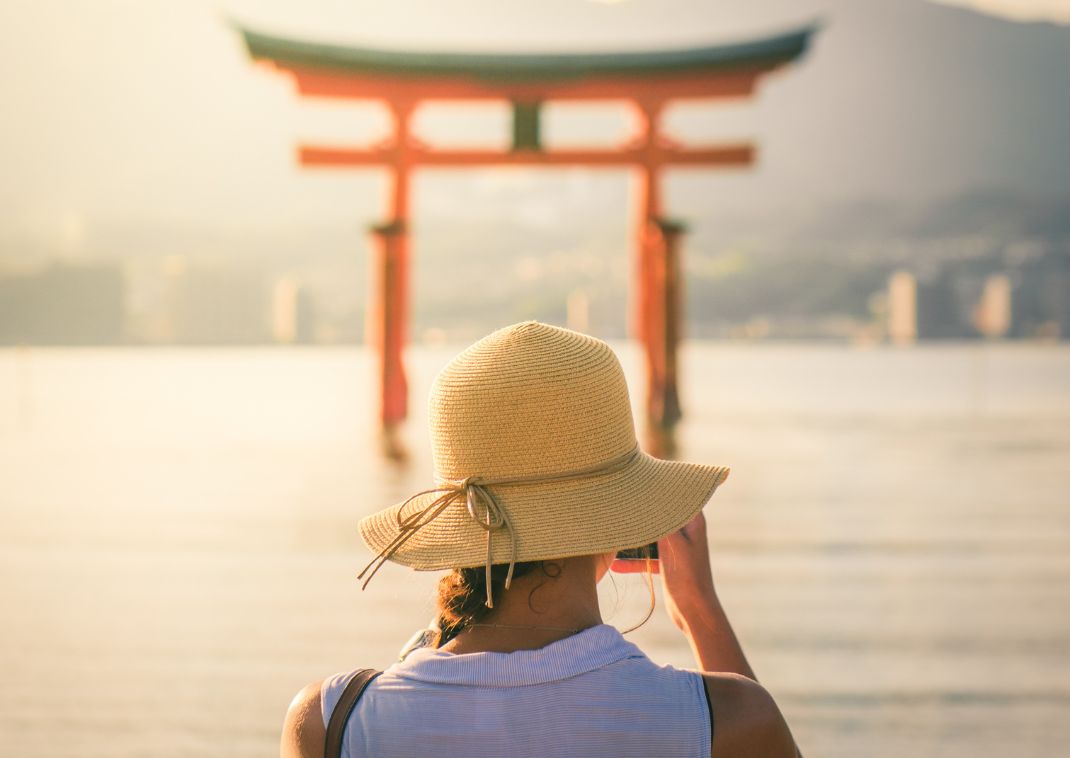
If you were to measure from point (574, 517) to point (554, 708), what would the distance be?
16cm

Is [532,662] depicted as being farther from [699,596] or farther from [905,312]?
[905,312]

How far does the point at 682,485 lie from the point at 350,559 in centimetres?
371

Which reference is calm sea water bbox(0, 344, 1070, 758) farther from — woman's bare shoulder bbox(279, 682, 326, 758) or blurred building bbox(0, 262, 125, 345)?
blurred building bbox(0, 262, 125, 345)

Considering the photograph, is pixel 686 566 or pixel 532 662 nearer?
pixel 532 662

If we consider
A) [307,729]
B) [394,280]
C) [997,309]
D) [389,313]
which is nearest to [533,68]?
[394,280]

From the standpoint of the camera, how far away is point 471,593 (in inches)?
43.1

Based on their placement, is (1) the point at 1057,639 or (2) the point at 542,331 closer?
(2) the point at 542,331

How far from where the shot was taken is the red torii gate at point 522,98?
10953mm

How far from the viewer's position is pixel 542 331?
43.5 inches

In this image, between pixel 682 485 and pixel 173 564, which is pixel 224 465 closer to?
pixel 173 564

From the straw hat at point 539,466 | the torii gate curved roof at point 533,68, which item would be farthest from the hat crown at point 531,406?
the torii gate curved roof at point 533,68

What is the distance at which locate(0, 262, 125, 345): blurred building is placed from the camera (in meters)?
85.4

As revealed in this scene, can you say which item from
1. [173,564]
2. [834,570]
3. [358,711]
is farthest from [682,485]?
[173,564]

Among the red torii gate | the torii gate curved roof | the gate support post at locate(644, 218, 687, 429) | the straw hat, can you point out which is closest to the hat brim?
the straw hat
